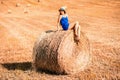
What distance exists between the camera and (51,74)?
9.95 m

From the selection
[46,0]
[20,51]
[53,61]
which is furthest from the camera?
[46,0]

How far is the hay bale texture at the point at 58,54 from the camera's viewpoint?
970 cm

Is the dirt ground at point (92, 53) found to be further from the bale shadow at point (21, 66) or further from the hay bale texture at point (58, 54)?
the hay bale texture at point (58, 54)

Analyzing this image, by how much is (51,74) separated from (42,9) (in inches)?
999

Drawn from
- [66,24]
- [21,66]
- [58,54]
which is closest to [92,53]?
[66,24]

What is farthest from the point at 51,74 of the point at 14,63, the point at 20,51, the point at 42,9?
the point at 42,9

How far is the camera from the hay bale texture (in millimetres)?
9695

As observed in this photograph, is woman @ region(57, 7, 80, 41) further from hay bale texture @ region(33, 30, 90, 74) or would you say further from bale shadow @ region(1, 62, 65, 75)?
bale shadow @ region(1, 62, 65, 75)

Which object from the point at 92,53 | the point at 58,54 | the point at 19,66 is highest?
the point at 58,54

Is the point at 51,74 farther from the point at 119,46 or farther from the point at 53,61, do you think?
the point at 119,46

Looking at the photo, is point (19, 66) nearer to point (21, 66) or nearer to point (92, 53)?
point (21, 66)

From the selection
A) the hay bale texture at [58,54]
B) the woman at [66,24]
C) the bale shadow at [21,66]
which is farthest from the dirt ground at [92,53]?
the woman at [66,24]

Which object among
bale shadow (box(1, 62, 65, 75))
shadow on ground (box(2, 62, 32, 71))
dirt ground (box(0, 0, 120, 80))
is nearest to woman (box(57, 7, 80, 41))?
dirt ground (box(0, 0, 120, 80))

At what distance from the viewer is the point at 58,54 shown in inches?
379
